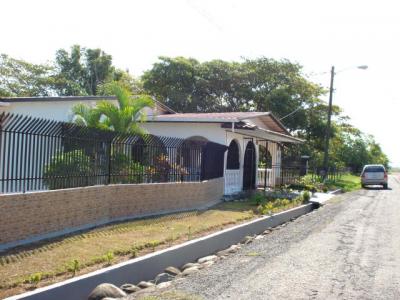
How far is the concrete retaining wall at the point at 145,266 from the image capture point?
5.84m

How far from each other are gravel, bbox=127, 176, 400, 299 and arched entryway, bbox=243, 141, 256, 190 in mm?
9048

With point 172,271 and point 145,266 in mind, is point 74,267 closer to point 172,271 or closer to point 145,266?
point 145,266

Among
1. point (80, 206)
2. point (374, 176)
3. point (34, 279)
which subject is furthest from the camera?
point (374, 176)

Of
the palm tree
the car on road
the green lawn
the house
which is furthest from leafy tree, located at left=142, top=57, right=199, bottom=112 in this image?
the palm tree

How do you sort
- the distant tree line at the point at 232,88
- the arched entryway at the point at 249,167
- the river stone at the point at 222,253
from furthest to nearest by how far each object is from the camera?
the distant tree line at the point at 232,88
the arched entryway at the point at 249,167
the river stone at the point at 222,253

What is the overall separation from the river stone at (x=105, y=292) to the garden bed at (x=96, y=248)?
60 centimetres

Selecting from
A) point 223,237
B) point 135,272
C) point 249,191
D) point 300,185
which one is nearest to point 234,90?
point 300,185

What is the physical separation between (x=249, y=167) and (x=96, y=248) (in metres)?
15.3

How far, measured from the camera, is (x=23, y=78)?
1694 inches

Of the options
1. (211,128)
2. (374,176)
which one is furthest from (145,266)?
(374,176)

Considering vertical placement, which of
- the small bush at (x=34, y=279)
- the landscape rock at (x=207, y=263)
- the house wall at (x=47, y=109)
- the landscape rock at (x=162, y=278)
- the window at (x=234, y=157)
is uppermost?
the house wall at (x=47, y=109)

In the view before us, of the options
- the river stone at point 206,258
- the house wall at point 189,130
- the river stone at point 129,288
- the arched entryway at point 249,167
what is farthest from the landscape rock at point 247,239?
the arched entryway at point 249,167

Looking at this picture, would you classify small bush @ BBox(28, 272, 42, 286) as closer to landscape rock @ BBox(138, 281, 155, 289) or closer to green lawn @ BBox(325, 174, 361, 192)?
landscape rock @ BBox(138, 281, 155, 289)

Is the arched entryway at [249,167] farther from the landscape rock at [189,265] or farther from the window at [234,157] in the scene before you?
the landscape rock at [189,265]
